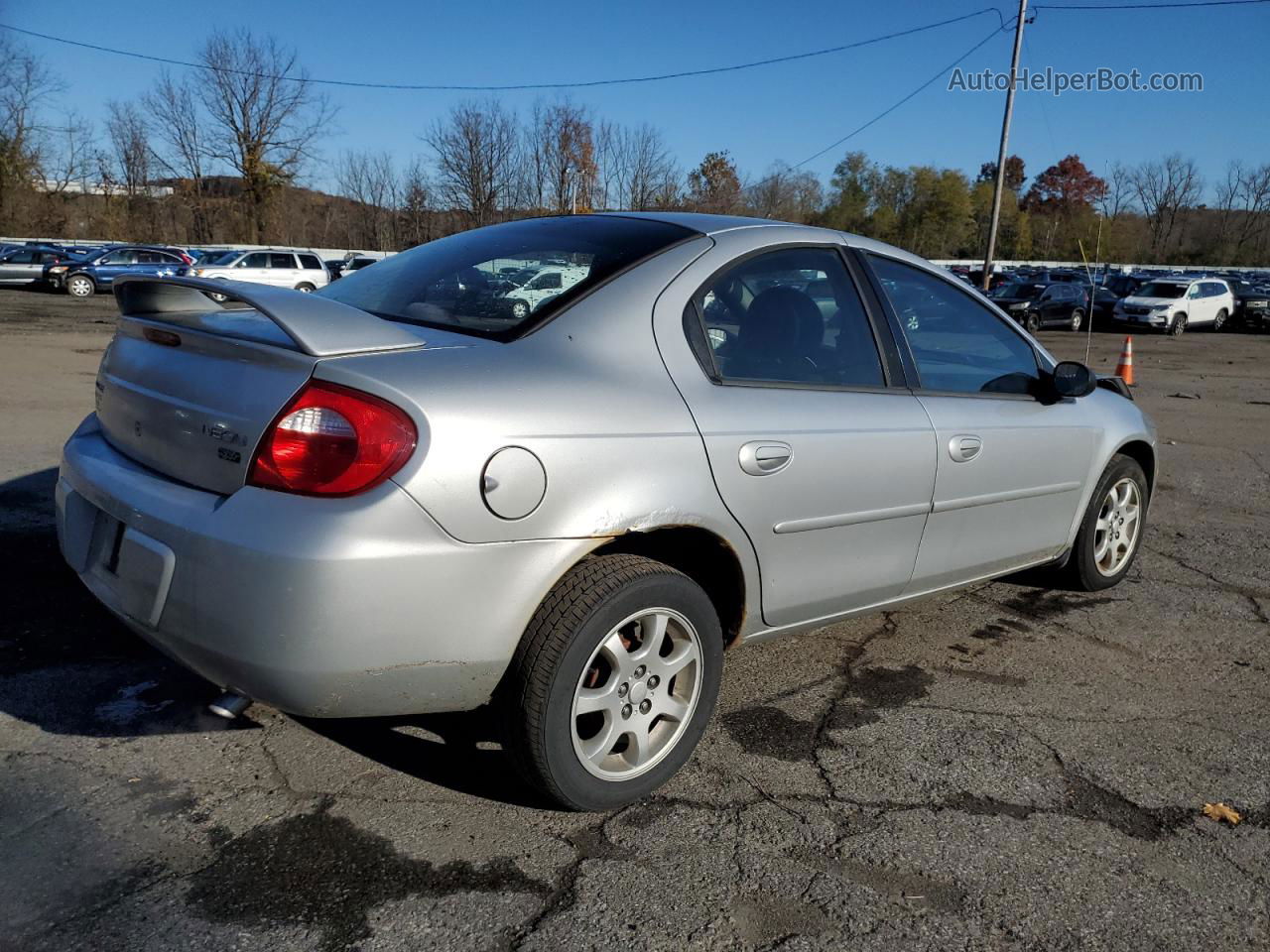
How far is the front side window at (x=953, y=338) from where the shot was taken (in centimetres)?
363

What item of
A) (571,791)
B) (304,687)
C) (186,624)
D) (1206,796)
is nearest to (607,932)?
(571,791)

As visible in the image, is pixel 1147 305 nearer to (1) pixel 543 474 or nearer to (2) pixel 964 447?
(2) pixel 964 447

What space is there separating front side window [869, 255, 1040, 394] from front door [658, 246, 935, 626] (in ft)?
0.75

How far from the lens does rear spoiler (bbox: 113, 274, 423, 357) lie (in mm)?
2422

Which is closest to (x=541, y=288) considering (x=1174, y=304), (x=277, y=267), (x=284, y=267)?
(x=277, y=267)

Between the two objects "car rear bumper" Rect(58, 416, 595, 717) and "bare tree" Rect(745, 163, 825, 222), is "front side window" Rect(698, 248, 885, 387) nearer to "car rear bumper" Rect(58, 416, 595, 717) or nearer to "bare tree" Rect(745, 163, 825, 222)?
"car rear bumper" Rect(58, 416, 595, 717)

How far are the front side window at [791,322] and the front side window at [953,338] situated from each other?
0.73ft

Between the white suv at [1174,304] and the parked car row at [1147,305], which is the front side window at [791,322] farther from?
the white suv at [1174,304]

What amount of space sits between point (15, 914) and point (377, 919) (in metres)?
0.78

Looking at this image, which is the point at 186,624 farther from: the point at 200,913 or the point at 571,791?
the point at 571,791

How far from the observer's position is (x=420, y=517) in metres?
2.29

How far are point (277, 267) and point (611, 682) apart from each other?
27134mm

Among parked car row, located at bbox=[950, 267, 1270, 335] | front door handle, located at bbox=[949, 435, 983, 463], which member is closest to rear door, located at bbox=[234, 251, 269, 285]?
parked car row, located at bbox=[950, 267, 1270, 335]

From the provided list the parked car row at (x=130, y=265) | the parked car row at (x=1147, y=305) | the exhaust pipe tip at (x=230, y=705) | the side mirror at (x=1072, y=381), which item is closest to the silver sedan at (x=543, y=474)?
the exhaust pipe tip at (x=230, y=705)
